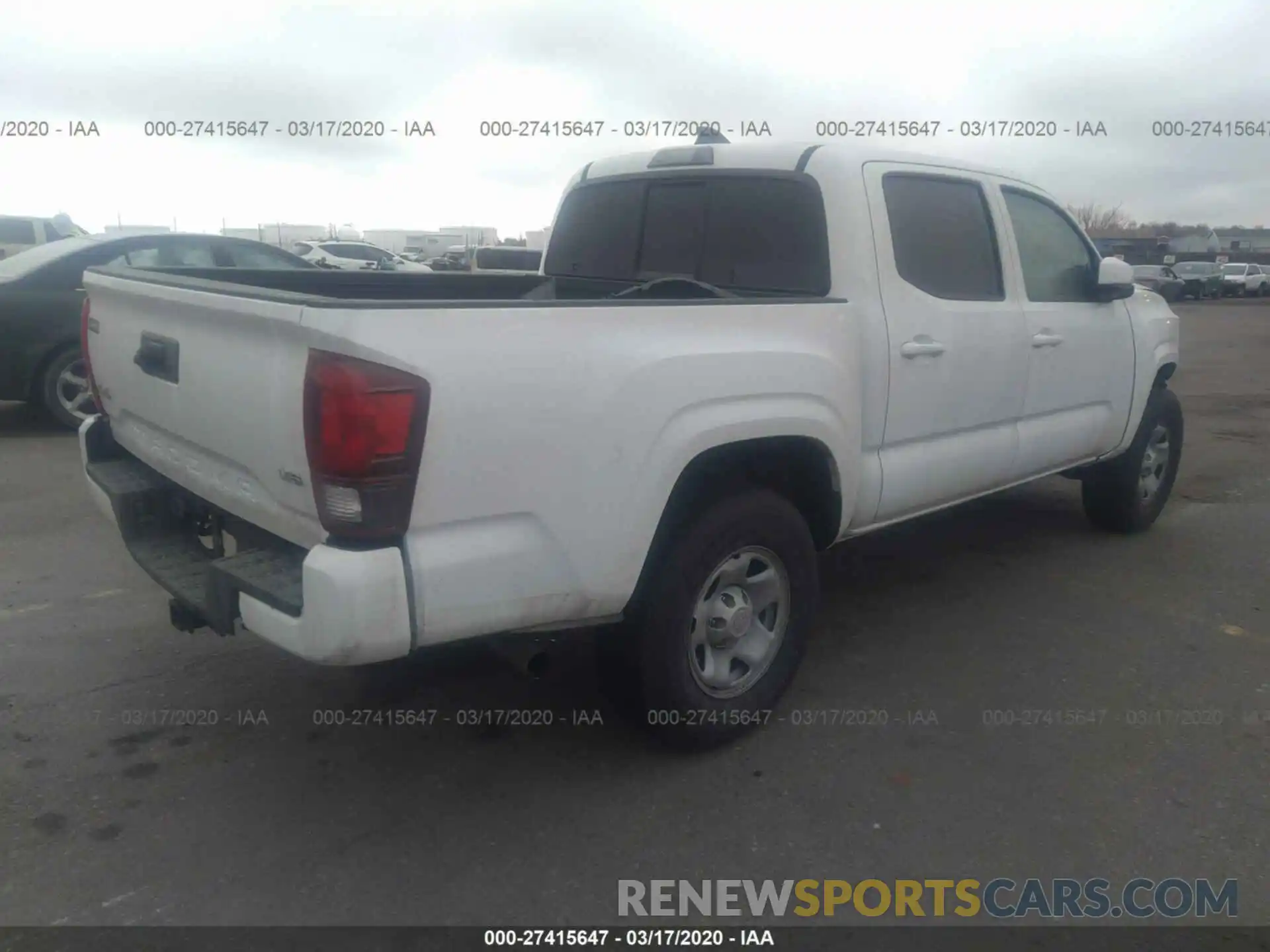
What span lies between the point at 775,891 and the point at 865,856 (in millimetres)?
308

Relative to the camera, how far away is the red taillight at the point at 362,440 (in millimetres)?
2367

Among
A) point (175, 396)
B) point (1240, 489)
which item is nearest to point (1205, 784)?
point (175, 396)

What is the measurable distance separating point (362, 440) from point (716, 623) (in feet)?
4.61

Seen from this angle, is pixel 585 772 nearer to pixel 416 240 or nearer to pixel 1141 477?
pixel 1141 477

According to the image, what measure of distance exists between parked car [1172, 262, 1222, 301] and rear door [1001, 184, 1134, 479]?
36.1 meters

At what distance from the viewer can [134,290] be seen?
323cm

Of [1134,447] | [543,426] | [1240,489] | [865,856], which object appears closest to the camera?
[543,426]

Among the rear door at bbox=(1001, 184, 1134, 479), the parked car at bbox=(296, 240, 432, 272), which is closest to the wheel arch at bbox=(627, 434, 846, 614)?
the rear door at bbox=(1001, 184, 1134, 479)

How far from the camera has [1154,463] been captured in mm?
5938

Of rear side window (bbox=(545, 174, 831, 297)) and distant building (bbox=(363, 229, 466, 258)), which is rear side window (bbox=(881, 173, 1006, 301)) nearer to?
rear side window (bbox=(545, 174, 831, 297))

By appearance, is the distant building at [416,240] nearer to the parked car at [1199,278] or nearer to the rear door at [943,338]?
the parked car at [1199,278]

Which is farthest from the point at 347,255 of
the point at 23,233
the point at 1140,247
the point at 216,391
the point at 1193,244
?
the point at 1193,244

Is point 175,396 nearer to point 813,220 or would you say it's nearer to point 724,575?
point 724,575

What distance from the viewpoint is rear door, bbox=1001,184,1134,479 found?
181 inches
